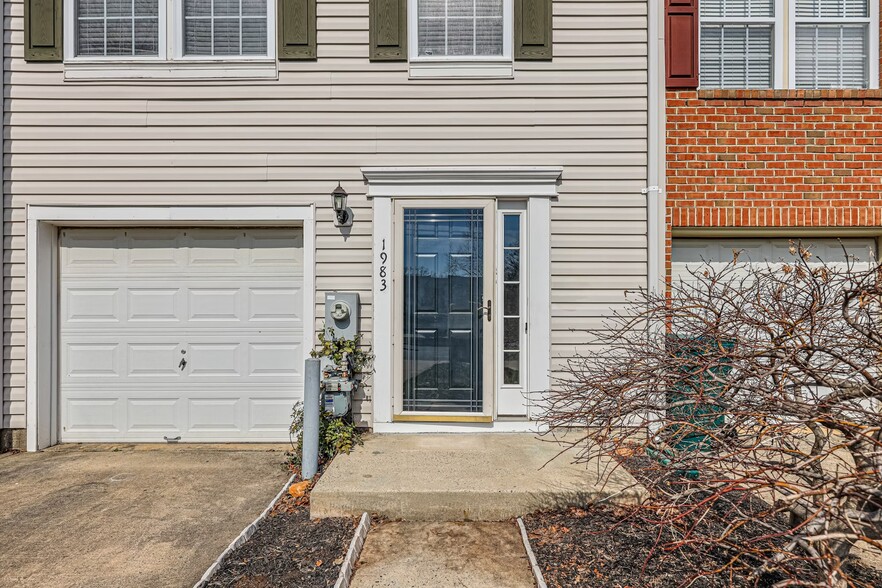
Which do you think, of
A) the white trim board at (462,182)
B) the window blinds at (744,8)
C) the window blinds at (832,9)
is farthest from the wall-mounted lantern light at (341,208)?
the window blinds at (832,9)

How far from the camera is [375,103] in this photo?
14.9 ft

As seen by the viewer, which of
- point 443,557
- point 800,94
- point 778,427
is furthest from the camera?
point 800,94

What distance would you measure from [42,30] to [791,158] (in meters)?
7.25

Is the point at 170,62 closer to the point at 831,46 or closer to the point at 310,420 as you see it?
the point at 310,420

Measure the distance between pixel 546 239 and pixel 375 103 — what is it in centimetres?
208

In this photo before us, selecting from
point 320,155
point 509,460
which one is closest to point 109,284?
point 320,155

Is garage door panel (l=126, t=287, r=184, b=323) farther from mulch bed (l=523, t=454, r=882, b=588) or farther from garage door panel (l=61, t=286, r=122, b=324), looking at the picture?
mulch bed (l=523, t=454, r=882, b=588)

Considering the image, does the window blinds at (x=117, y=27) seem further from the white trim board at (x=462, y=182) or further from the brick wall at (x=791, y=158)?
the brick wall at (x=791, y=158)

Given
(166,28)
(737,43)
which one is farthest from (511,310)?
(166,28)

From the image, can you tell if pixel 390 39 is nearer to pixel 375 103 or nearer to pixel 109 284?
pixel 375 103

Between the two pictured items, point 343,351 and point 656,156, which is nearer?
point 343,351

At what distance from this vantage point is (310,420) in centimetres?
380

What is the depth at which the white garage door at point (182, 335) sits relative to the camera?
15.7 feet

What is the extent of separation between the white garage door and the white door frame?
95 centimetres
